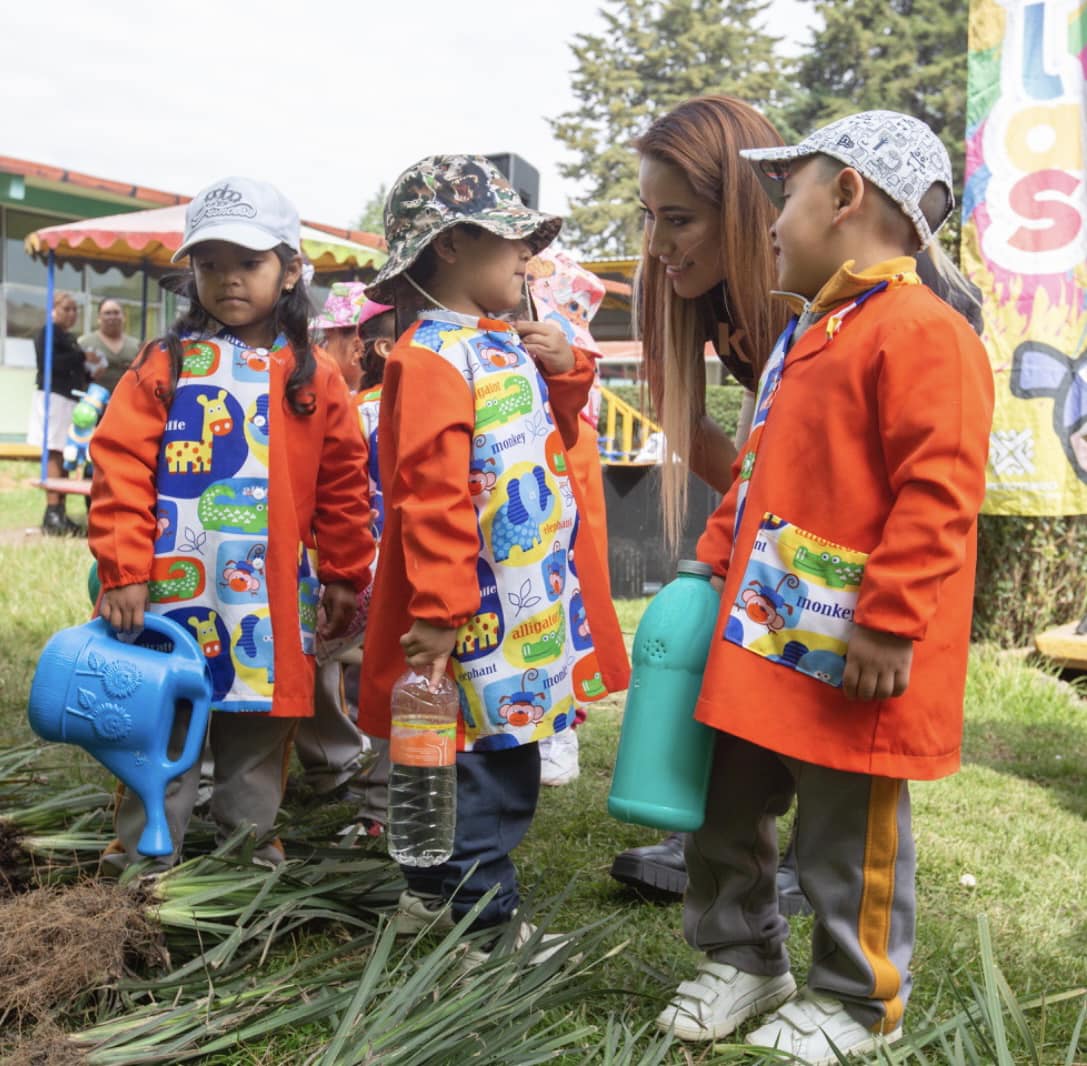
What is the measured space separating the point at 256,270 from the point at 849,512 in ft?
5.38

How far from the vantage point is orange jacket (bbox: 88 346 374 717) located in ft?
9.01

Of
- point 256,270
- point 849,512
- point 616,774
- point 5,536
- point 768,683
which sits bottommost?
point 5,536

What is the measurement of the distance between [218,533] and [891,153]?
1673 mm

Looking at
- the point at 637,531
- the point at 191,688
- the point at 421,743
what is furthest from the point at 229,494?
the point at 637,531

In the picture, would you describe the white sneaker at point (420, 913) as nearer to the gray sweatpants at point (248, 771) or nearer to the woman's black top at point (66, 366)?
the gray sweatpants at point (248, 771)

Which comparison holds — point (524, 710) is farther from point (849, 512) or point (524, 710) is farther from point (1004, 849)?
point (1004, 849)

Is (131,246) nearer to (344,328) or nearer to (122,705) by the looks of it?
(344,328)

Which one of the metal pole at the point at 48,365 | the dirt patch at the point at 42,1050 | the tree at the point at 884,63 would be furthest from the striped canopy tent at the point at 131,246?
the tree at the point at 884,63

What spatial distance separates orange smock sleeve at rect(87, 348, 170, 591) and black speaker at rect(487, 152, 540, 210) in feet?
6.22

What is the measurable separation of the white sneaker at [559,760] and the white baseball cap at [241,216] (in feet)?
6.56

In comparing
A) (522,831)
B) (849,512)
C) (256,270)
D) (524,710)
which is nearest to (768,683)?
(849,512)

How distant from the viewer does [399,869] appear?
2.77 metres

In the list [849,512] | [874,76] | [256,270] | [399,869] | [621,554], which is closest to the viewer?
[849,512]

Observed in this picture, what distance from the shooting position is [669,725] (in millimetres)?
2205
